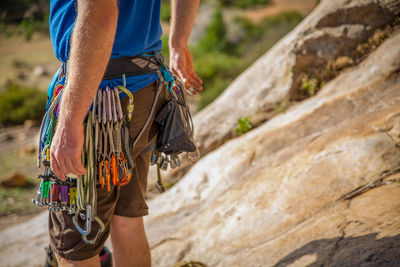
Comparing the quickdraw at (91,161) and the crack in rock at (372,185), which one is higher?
the quickdraw at (91,161)

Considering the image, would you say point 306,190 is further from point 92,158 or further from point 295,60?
point 295,60

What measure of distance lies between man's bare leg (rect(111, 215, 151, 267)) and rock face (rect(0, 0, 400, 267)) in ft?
2.17

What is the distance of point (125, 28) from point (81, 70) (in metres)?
0.33

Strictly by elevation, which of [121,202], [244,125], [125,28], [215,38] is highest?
[215,38]

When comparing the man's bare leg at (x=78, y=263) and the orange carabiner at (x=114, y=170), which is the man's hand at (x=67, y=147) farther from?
the man's bare leg at (x=78, y=263)

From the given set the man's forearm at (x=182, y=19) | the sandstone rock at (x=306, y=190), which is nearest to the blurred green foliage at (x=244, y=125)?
the sandstone rock at (x=306, y=190)

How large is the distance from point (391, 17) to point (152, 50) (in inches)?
102

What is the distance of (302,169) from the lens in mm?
2521

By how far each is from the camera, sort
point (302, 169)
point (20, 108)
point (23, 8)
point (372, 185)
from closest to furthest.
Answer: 1. point (372, 185)
2. point (302, 169)
3. point (23, 8)
4. point (20, 108)

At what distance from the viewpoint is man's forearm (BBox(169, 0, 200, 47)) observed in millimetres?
1940

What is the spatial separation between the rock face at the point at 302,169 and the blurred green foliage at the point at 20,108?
23.2ft

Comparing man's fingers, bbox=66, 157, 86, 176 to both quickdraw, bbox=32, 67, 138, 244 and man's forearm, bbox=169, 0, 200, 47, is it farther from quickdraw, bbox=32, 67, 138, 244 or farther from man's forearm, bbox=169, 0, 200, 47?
man's forearm, bbox=169, 0, 200, 47

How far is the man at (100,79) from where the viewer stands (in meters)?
1.25

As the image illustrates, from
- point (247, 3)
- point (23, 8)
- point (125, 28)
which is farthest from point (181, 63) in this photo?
point (247, 3)
